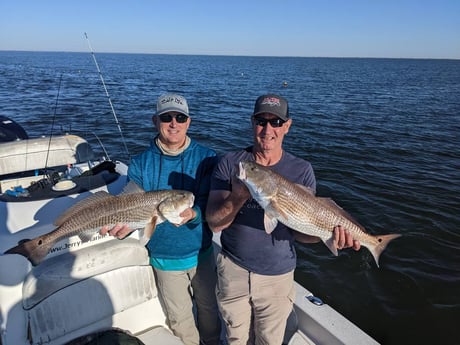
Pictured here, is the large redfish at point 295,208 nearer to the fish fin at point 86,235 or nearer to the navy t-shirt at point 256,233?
the navy t-shirt at point 256,233

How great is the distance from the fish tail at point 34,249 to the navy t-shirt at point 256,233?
1817 millimetres

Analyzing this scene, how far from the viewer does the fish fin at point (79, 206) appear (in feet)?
12.1

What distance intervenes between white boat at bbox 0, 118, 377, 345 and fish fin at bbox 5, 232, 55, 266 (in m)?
0.17

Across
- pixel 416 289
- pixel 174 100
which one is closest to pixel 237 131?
pixel 416 289

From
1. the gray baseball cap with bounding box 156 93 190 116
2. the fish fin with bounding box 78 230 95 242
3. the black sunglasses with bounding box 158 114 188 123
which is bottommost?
the fish fin with bounding box 78 230 95 242

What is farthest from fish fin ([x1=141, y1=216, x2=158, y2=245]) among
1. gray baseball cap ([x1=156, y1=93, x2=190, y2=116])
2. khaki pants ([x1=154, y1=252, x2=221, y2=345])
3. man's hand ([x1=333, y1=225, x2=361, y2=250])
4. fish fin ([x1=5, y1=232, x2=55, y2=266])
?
man's hand ([x1=333, y1=225, x2=361, y2=250])

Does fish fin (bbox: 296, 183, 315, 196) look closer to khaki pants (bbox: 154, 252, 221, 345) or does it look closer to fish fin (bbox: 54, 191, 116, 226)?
khaki pants (bbox: 154, 252, 221, 345)

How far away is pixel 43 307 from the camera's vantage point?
360 cm

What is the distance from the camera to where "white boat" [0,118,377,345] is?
11.5 feet

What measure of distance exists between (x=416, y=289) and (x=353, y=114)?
801 inches

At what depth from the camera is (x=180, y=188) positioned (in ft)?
13.1

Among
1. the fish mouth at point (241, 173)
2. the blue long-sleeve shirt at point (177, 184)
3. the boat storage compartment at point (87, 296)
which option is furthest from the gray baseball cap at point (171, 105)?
the boat storage compartment at point (87, 296)

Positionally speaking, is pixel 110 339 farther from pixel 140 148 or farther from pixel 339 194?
pixel 140 148

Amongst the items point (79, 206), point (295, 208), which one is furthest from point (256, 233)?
point (79, 206)
